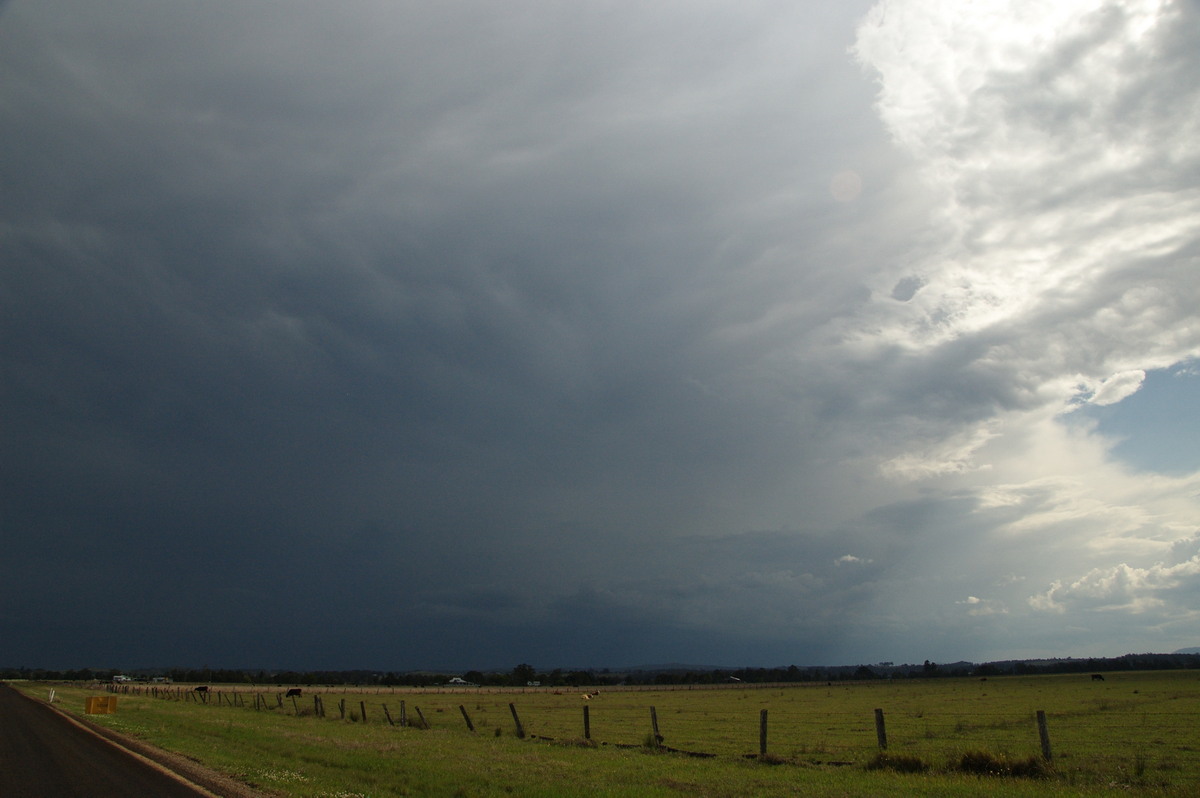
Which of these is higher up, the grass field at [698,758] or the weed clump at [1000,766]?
the weed clump at [1000,766]

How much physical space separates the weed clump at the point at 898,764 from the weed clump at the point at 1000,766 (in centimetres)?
92

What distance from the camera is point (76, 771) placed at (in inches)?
827

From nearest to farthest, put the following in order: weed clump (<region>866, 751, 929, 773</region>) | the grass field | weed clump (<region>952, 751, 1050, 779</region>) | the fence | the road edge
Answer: the road edge, the grass field, weed clump (<region>952, 751, 1050, 779</region>), weed clump (<region>866, 751, 929, 773</region>), the fence

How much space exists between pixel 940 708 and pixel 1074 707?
9.66m

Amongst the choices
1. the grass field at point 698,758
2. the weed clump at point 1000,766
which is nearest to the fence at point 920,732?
the grass field at point 698,758

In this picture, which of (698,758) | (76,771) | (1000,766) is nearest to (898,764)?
(1000,766)

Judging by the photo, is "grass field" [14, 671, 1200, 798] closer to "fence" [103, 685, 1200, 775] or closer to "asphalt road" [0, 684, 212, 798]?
"fence" [103, 685, 1200, 775]

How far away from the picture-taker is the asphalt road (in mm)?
17422

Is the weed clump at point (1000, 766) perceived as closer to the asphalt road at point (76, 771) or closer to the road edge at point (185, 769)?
the road edge at point (185, 769)

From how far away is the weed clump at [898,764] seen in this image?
2055 cm

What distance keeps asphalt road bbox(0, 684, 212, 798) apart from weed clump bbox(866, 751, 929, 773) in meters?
18.0

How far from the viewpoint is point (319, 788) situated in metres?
17.8

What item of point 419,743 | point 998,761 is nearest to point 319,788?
point 419,743

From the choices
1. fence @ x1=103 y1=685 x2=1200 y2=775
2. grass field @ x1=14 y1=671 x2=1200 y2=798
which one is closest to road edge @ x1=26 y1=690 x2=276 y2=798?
grass field @ x1=14 y1=671 x2=1200 y2=798
